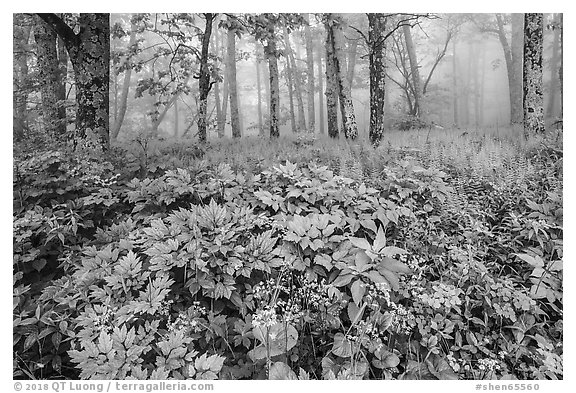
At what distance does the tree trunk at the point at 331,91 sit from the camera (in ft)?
10.6

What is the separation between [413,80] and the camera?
10.5ft

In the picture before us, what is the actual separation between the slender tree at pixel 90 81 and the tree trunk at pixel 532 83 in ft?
13.0

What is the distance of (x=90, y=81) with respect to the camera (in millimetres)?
3176

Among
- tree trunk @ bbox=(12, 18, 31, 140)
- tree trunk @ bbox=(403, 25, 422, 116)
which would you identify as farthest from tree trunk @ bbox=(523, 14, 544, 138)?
tree trunk @ bbox=(12, 18, 31, 140)

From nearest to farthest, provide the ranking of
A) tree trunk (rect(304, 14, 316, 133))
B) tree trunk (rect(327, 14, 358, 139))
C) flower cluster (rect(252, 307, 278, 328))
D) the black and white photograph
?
1. flower cluster (rect(252, 307, 278, 328))
2. the black and white photograph
3. tree trunk (rect(327, 14, 358, 139))
4. tree trunk (rect(304, 14, 316, 133))

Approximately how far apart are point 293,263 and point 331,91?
1.93 m

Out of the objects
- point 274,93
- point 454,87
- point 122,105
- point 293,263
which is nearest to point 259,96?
point 274,93

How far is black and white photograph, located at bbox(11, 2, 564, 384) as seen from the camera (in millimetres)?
2119

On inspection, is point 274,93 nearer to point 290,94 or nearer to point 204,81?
point 290,94

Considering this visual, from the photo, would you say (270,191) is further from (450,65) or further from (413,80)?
(450,65)

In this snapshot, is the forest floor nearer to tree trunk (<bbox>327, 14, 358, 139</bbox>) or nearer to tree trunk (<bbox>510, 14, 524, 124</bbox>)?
tree trunk (<bbox>510, 14, 524, 124</bbox>)

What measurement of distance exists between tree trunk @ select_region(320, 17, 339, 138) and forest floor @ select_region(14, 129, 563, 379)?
477mm
